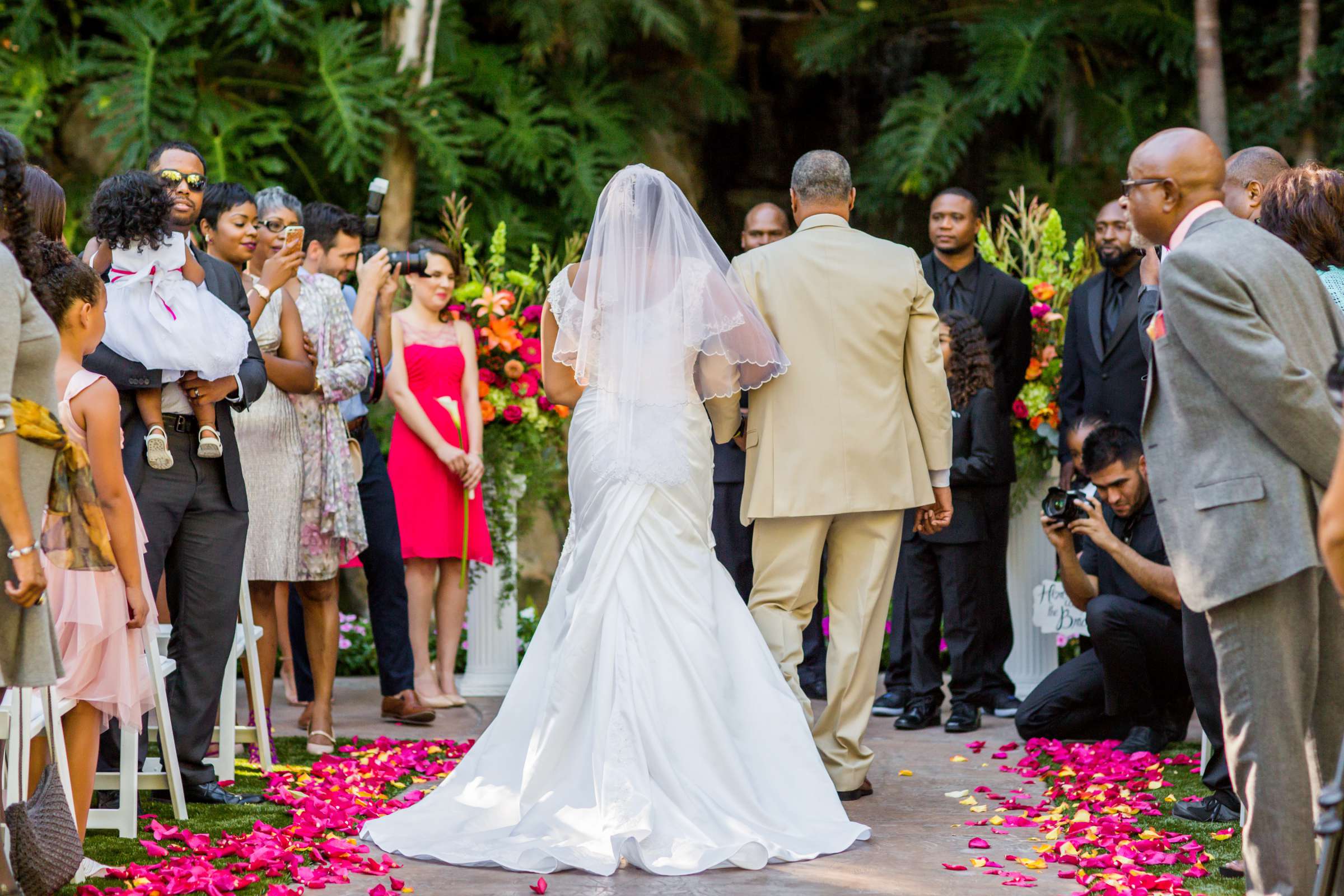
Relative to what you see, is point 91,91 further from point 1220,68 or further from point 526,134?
point 1220,68

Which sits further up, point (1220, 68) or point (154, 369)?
point (1220, 68)

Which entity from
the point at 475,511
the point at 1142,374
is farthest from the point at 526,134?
the point at 1142,374

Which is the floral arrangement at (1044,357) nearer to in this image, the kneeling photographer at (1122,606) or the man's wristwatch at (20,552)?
the kneeling photographer at (1122,606)

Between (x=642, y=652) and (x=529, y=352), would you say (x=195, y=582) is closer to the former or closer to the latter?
(x=642, y=652)

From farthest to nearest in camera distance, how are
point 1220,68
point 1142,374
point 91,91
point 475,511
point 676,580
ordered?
point 1220,68
point 91,91
point 475,511
point 1142,374
point 676,580

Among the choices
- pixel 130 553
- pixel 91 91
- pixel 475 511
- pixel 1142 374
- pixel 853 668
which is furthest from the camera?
pixel 91 91

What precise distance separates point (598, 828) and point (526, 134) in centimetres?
748

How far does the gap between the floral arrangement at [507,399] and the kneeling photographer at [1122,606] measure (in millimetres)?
2694

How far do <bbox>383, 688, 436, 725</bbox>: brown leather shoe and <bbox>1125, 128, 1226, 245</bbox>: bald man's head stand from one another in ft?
12.2

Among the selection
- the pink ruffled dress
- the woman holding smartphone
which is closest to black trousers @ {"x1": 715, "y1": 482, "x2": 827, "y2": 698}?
the woman holding smartphone

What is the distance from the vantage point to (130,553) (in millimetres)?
3734

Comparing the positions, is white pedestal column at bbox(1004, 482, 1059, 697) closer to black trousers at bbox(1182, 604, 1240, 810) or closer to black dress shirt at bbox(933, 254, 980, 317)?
black dress shirt at bbox(933, 254, 980, 317)

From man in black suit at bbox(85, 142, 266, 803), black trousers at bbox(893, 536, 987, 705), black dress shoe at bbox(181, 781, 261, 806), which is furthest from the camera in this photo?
black trousers at bbox(893, 536, 987, 705)

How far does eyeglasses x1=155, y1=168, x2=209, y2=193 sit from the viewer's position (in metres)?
4.52
